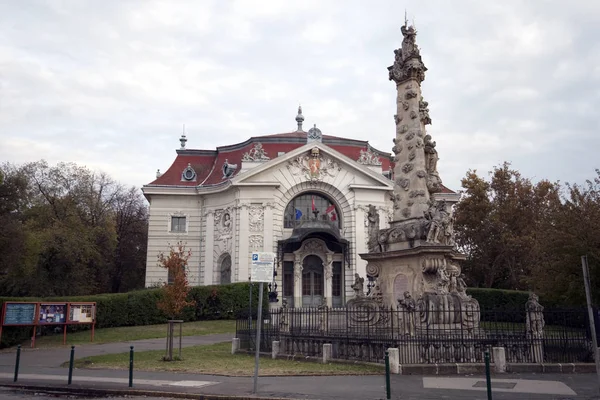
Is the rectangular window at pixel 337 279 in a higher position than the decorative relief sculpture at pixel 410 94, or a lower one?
lower

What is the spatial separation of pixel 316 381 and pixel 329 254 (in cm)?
3141

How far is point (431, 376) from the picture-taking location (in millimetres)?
14117

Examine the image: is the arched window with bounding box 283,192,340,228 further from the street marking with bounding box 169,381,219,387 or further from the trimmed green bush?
the street marking with bounding box 169,381,219,387

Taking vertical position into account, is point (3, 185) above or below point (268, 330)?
above

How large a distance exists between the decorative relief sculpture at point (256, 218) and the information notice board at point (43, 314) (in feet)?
59.9

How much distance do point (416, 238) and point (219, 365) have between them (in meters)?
7.69

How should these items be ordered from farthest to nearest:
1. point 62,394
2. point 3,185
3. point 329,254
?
Result: point 329,254
point 3,185
point 62,394

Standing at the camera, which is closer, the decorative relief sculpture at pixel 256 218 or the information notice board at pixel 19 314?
the information notice board at pixel 19 314

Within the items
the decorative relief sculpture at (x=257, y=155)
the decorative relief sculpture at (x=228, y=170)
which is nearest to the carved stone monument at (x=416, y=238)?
the decorative relief sculpture at (x=257, y=155)

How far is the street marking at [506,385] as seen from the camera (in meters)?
11.9

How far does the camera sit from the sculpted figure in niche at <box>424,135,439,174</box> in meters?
20.1

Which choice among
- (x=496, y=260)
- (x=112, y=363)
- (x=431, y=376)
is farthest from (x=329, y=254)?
(x=431, y=376)

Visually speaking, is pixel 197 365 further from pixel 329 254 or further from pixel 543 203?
pixel 543 203

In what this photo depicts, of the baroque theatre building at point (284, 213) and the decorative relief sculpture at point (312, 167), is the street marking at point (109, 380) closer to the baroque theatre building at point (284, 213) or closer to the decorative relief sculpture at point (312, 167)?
the baroque theatre building at point (284, 213)
